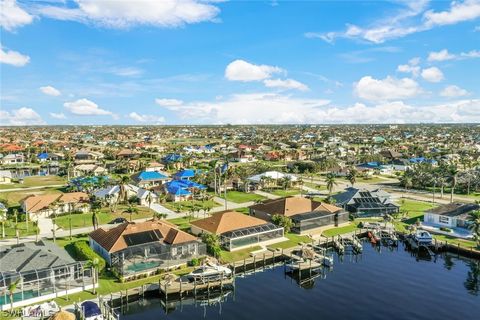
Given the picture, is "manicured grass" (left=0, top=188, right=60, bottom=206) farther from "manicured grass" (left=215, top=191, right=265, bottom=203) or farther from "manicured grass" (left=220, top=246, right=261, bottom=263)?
"manicured grass" (left=220, top=246, right=261, bottom=263)

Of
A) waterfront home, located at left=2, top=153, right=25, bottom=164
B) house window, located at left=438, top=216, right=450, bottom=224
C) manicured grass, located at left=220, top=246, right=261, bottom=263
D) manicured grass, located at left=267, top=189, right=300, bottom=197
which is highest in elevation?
waterfront home, located at left=2, top=153, right=25, bottom=164

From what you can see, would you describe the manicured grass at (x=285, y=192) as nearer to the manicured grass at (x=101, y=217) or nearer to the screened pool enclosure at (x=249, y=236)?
the manicured grass at (x=101, y=217)

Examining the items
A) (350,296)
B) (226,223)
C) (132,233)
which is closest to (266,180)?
(226,223)

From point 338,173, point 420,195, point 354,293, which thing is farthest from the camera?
point 338,173

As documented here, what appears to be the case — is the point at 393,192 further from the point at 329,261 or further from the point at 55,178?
the point at 55,178

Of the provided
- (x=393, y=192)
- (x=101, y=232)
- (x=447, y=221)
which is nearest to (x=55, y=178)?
(x=101, y=232)

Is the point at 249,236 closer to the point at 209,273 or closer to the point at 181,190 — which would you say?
the point at 209,273

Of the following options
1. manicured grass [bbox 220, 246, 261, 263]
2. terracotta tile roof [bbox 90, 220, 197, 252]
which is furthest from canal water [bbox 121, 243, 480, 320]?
terracotta tile roof [bbox 90, 220, 197, 252]
